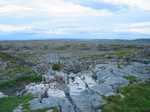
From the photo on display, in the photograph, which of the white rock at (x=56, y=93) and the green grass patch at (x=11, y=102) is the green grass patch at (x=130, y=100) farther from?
the green grass patch at (x=11, y=102)

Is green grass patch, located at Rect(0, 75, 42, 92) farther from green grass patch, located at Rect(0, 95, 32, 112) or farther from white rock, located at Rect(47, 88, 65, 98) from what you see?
green grass patch, located at Rect(0, 95, 32, 112)

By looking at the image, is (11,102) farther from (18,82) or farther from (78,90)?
(18,82)

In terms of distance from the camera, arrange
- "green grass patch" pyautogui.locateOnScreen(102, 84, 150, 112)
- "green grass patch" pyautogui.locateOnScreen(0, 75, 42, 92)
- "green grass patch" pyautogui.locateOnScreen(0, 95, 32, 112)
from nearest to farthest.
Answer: "green grass patch" pyautogui.locateOnScreen(102, 84, 150, 112) < "green grass patch" pyautogui.locateOnScreen(0, 95, 32, 112) < "green grass patch" pyautogui.locateOnScreen(0, 75, 42, 92)

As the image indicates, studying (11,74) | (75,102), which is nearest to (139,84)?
(75,102)

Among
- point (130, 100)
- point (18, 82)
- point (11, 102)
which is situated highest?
point (130, 100)

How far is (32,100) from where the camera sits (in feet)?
216

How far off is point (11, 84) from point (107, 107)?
33858mm

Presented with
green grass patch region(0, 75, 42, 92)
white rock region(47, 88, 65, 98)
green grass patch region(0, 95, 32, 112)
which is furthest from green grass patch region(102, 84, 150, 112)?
green grass patch region(0, 75, 42, 92)

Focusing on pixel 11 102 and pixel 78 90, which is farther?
pixel 78 90

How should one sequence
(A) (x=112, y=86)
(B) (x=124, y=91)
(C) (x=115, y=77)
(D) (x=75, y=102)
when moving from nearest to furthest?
(D) (x=75, y=102) → (B) (x=124, y=91) → (A) (x=112, y=86) → (C) (x=115, y=77)

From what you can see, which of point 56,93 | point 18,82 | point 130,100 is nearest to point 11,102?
point 56,93

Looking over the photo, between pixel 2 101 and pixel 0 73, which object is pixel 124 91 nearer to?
pixel 2 101

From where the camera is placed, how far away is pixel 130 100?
6488cm

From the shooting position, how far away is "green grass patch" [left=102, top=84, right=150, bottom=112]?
2350 inches
